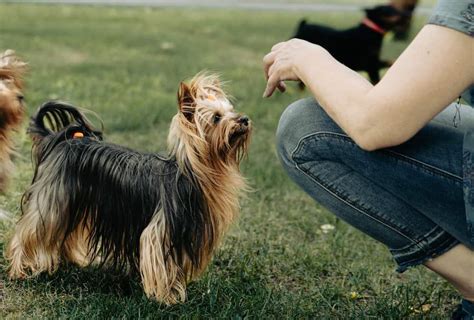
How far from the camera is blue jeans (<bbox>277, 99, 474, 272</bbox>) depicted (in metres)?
2.30

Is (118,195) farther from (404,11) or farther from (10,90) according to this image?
(404,11)

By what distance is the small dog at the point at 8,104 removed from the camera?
118 inches

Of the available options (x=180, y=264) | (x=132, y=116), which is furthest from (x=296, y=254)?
(x=132, y=116)

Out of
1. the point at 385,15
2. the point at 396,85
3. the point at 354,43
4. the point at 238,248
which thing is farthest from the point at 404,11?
the point at 396,85

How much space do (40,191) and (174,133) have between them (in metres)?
0.65

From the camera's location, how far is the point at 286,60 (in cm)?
235

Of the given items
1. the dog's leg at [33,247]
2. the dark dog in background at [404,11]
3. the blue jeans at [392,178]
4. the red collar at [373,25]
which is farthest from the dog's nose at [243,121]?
the dark dog in background at [404,11]

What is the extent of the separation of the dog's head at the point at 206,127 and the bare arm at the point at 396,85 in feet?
1.48

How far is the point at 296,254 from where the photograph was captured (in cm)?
358

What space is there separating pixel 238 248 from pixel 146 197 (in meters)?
0.92

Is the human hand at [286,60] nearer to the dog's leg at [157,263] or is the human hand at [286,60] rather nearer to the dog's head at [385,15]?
the dog's leg at [157,263]

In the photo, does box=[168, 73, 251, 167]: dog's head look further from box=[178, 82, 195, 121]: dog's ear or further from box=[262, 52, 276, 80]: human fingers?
box=[262, 52, 276, 80]: human fingers

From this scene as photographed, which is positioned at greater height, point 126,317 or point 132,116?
point 126,317

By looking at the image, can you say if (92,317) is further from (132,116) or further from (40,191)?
(132,116)
